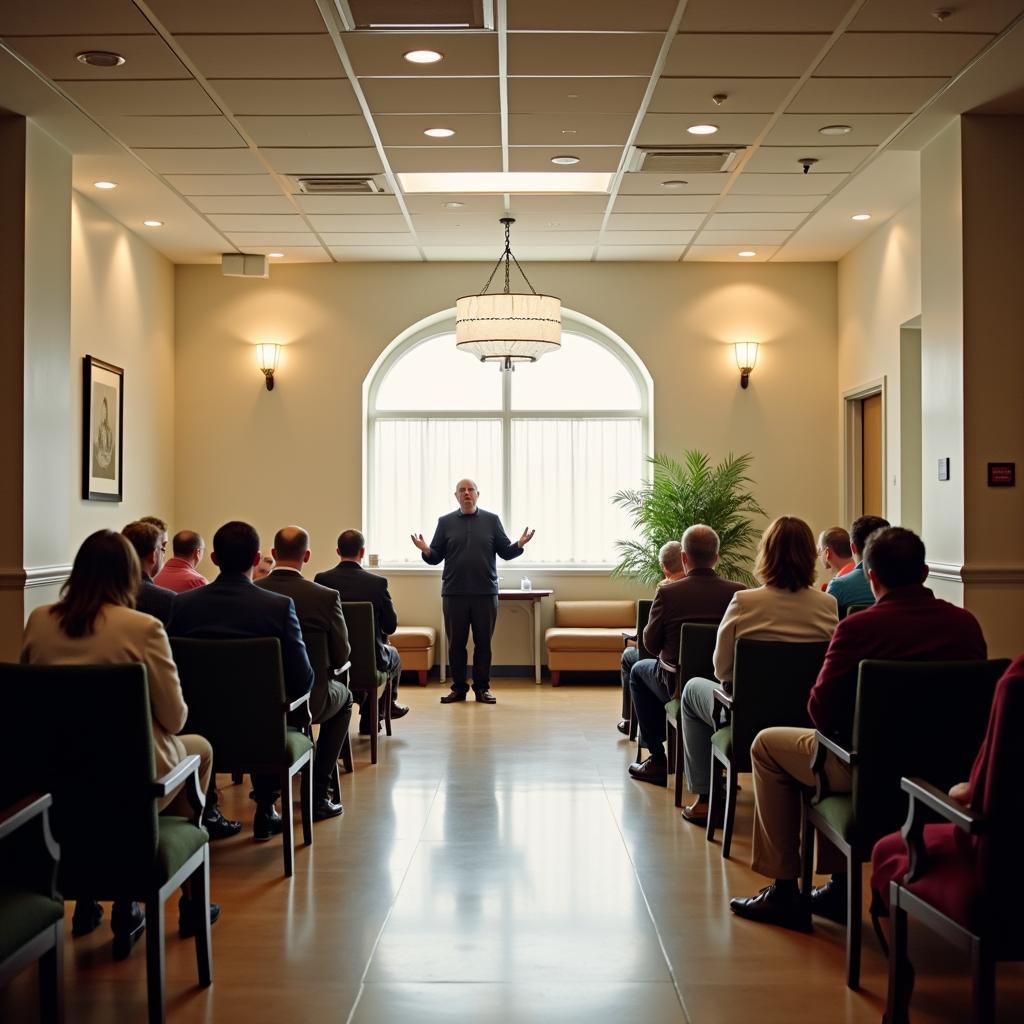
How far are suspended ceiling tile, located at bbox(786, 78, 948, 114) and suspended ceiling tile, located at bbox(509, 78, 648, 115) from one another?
0.87m

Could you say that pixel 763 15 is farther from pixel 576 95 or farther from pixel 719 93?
pixel 576 95

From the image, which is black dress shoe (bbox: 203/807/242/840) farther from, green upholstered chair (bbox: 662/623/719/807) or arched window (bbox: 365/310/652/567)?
arched window (bbox: 365/310/652/567)

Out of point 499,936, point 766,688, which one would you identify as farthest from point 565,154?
point 499,936

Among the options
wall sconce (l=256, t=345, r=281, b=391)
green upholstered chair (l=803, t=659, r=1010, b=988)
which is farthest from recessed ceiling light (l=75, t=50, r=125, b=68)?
wall sconce (l=256, t=345, r=281, b=391)

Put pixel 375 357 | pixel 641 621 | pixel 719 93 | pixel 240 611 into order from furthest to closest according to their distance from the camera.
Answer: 1. pixel 375 357
2. pixel 641 621
3. pixel 719 93
4. pixel 240 611

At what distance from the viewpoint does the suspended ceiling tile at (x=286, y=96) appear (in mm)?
5766

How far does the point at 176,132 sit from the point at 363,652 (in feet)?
10.3

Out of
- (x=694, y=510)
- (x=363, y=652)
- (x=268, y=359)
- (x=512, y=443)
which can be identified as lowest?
(x=363, y=652)

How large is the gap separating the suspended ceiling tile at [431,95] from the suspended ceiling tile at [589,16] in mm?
709

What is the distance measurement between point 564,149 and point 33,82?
2.98m

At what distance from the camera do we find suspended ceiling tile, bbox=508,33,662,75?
5.28 meters

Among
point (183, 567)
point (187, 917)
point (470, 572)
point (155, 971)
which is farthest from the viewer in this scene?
point (470, 572)

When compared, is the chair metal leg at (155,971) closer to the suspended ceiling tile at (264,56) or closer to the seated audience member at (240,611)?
the seated audience member at (240,611)

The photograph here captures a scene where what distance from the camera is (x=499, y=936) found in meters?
3.63
